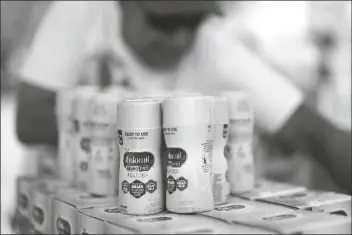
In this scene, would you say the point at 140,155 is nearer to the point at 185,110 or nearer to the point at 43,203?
the point at 185,110

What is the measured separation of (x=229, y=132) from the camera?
4.78 feet

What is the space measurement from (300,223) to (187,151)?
0.29 metres

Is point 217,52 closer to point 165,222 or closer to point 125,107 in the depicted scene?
point 125,107

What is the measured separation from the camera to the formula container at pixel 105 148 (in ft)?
4.66

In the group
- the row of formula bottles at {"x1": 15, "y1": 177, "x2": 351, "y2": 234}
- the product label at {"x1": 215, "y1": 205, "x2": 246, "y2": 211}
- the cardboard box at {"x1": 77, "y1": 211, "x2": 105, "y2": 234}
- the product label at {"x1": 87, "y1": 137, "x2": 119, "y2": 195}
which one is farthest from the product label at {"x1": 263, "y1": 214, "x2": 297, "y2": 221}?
the product label at {"x1": 87, "y1": 137, "x2": 119, "y2": 195}

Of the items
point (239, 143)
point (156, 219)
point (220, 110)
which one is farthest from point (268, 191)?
point (156, 219)

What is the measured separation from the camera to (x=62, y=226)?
1.37m

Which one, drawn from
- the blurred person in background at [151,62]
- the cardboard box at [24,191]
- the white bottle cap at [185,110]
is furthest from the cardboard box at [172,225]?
the blurred person in background at [151,62]

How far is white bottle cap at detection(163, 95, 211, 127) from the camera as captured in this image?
1160 mm

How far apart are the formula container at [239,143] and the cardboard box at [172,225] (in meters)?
0.31

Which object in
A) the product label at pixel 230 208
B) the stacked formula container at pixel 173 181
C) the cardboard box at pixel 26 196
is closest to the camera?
the stacked formula container at pixel 173 181

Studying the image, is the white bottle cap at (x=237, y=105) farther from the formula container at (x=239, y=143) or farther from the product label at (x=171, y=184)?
the product label at (x=171, y=184)

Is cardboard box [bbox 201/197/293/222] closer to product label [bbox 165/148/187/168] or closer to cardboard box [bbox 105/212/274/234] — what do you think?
cardboard box [bbox 105/212/274/234]

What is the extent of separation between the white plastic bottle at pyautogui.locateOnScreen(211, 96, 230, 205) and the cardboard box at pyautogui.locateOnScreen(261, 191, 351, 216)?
0.12 metres
